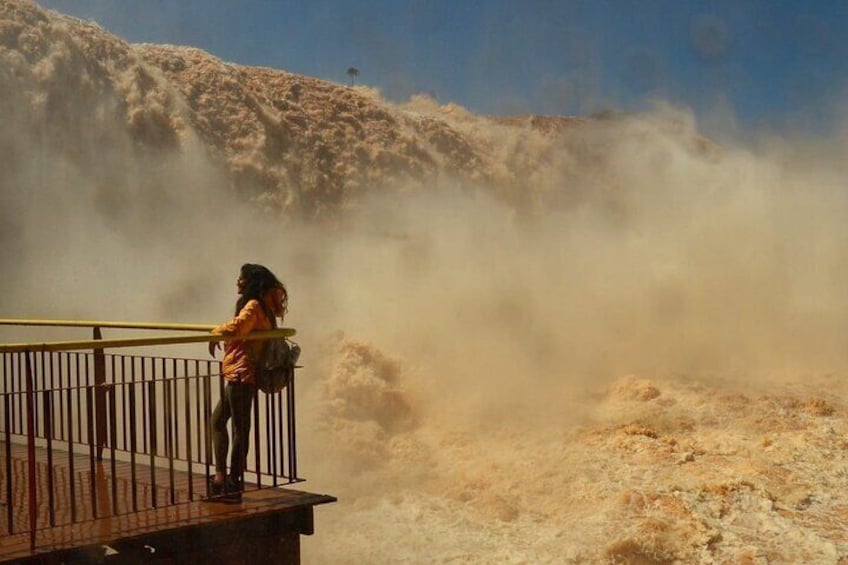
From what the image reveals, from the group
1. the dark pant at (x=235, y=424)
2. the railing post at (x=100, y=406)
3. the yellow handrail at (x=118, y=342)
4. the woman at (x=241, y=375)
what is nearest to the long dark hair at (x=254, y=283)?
the woman at (x=241, y=375)

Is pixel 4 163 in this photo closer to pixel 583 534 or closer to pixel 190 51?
→ pixel 190 51

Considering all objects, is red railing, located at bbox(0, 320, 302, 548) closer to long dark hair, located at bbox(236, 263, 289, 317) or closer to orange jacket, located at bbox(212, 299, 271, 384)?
orange jacket, located at bbox(212, 299, 271, 384)

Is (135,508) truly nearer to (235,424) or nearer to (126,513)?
(126,513)

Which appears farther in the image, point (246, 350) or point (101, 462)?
point (101, 462)

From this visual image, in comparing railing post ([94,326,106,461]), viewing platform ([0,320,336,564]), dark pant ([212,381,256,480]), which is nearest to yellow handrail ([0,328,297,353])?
viewing platform ([0,320,336,564])

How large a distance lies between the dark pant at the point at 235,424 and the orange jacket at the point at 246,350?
0.20 feet

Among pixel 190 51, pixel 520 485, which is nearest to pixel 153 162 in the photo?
pixel 190 51

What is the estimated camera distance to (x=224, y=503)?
5203mm

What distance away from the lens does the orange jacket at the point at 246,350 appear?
17.1 ft

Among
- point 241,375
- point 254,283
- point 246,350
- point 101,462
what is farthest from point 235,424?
point 101,462

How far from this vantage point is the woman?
206 inches

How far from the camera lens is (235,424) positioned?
5238 millimetres

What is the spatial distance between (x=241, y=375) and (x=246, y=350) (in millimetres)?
159

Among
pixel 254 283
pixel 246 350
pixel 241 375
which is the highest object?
pixel 254 283
